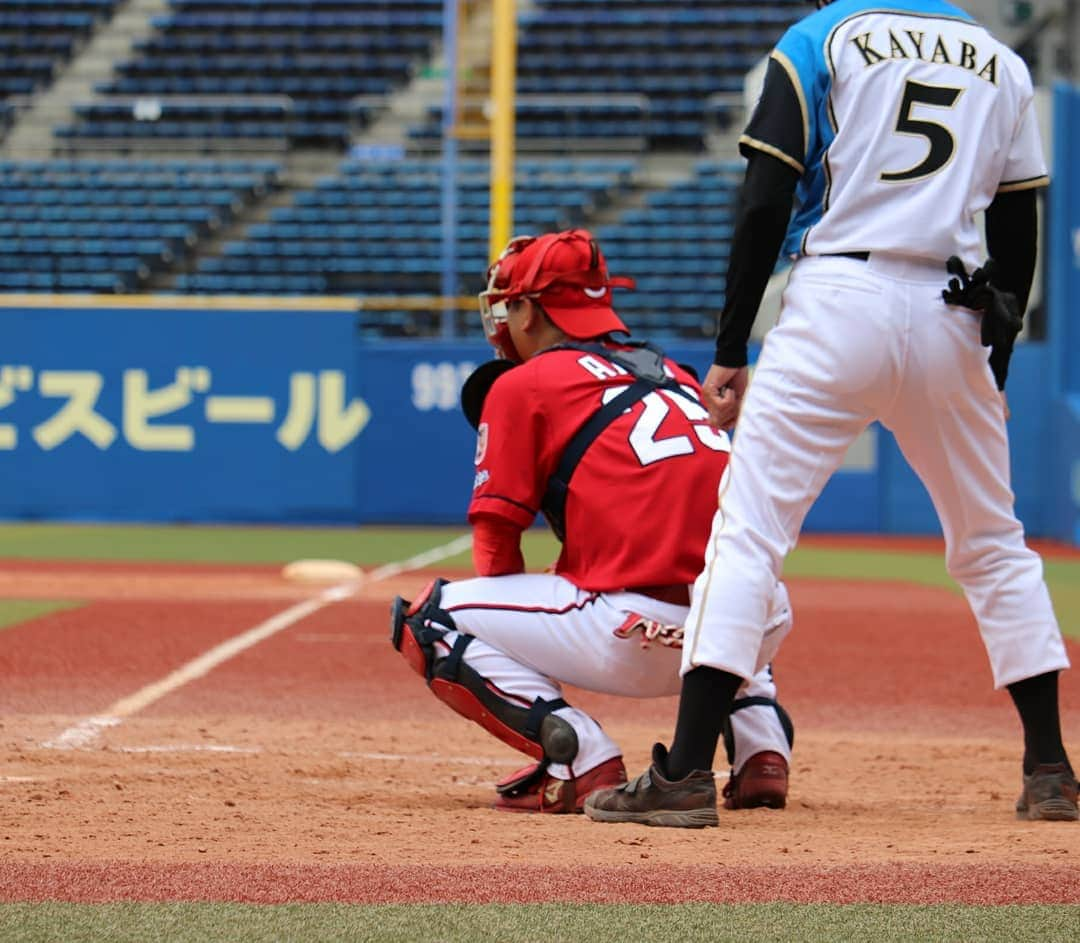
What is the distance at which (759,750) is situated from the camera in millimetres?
3957

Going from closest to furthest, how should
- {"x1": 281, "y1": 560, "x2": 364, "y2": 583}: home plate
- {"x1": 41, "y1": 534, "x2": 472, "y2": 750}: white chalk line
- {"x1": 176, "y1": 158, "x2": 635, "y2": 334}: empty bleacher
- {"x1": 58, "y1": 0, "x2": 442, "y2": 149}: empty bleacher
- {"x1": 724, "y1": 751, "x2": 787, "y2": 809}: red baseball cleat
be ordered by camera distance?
{"x1": 724, "y1": 751, "x2": 787, "y2": 809}: red baseball cleat → {"x1": 41, "y1": 534, "x2": 472, "y2": 750}: white chalk line → {"x1": 281, "y1": 560, "x2": 364, "y2": 583}: home plate → {"x1": 176, "y1": 158, "x2": 635, "y2": 334}: empty bleacher → {"x1": 58, "y1": 0, "x2": 442, "y2": 149}: empty bleacher

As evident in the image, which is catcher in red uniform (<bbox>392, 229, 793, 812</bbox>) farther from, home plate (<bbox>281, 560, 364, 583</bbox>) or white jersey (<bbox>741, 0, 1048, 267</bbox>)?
home plate (<bbox>281, 560, 364, 583</bbox>)

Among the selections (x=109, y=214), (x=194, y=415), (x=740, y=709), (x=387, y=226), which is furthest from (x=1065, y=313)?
(x=740, y=709)

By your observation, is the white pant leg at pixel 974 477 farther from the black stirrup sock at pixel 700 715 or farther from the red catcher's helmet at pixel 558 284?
the red catcher's helmet at pixel 558 284

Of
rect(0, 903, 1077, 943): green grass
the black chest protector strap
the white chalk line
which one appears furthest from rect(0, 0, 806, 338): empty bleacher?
rect(0, 903, 1077, 943): green grass

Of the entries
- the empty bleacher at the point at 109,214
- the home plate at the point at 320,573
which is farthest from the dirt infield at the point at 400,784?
the empty bleacher at the point at 109,214

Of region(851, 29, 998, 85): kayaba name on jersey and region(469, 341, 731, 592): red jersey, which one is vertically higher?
region(851, 29, 998, 85): kayaba name on jersey

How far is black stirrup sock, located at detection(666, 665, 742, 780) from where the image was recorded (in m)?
3.40

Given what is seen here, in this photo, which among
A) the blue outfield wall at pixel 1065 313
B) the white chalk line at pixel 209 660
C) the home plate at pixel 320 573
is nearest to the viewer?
the white chalk line at pixel 209 660

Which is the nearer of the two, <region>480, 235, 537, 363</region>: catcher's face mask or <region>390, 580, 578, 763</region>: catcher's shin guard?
<region>390, 580, 578, 763</region>: catcher's shin guard

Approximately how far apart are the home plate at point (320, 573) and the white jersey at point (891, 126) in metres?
7.32

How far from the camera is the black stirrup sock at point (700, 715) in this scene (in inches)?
134

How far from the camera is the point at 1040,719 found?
372 centimetres

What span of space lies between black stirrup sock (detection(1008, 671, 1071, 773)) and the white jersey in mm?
896
